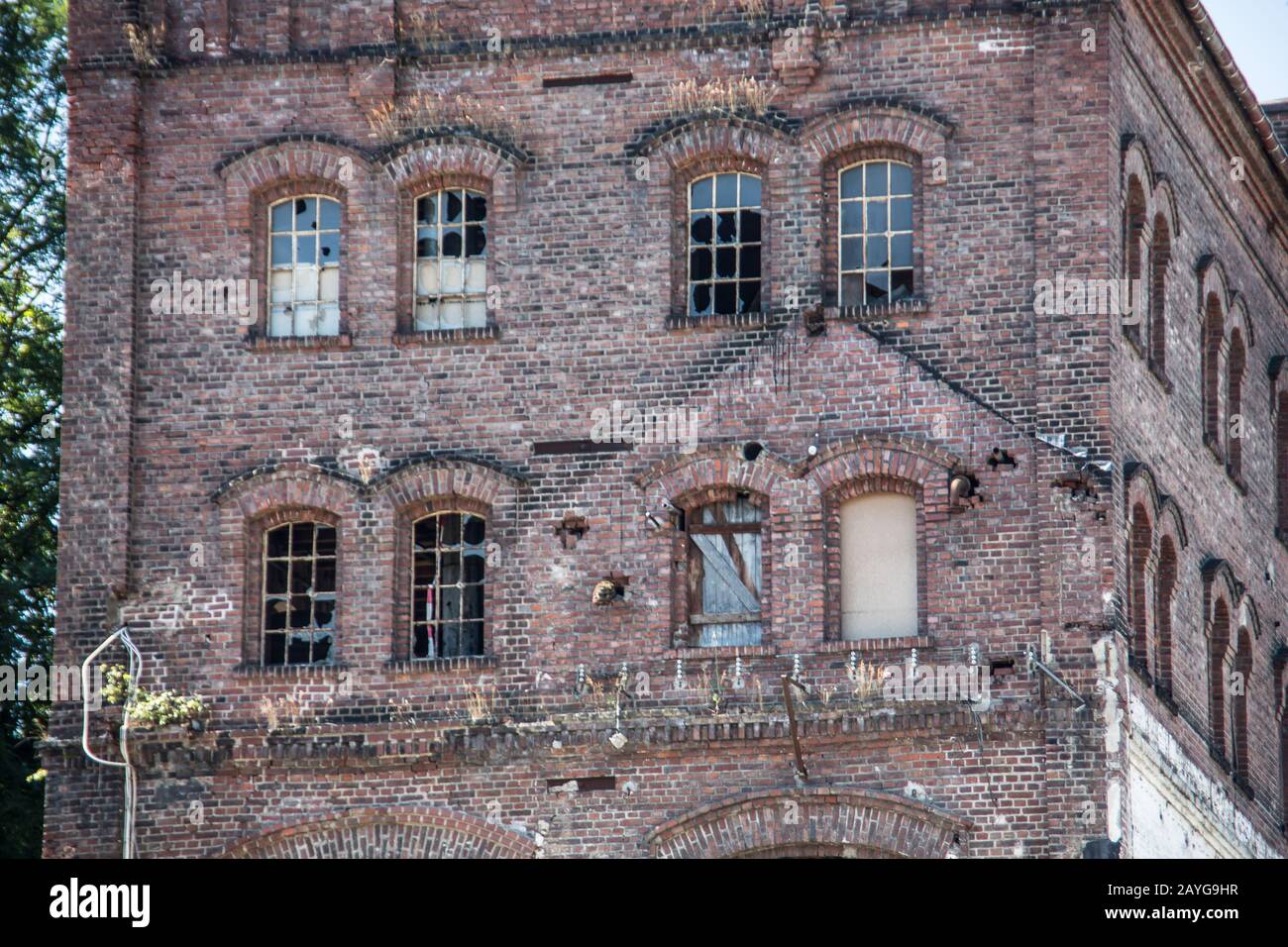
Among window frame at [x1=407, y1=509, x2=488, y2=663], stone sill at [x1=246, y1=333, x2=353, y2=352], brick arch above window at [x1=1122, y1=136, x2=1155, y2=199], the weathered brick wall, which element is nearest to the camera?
window frame at [x1=407, y1=509, x2=488, y2=663]

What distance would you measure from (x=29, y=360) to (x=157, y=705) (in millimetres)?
8189

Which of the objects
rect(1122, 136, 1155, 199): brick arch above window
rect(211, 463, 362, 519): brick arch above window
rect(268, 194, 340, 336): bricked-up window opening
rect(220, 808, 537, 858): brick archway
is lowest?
rect(220, 808, 537, 858): brick archway

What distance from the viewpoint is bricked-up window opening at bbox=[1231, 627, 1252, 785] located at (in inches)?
1544

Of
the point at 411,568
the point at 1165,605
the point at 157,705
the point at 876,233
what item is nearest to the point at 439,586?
the point at 411,568

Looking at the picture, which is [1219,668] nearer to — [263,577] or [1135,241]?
[1135,241]

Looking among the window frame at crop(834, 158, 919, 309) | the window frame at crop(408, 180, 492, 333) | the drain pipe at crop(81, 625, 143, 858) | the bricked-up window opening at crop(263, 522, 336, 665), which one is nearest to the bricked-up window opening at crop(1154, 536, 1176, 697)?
the window frame at crop(834, 158, 919, 309)

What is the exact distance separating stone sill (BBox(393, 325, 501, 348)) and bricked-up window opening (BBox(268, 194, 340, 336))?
0.79m

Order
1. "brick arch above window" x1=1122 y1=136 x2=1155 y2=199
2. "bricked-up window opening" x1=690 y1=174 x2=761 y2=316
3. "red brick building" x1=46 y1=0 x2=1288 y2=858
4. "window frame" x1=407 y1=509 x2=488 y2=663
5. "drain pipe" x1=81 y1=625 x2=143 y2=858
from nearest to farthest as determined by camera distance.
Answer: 1. "red brick building" x1=46 y1=0 x2=1288 y2=858
2. "drain pipe" x1=81 y1=625 x2=143 y2=858
3. "window frame" x1=407 y1=509 x2=488 y2=663
4. "bricked-up window opening" x1=690 y1=174 x2=761 y2=316
5. "brick arch above window" x1=1122 y1=136 x2=1155 y2=199

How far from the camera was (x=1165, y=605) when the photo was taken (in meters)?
36.3

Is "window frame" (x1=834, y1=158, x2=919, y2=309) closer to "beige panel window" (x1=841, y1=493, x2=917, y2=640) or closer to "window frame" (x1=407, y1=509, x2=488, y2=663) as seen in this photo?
"beige panel window" (x1=841, y1=493, x2=917, y2=640)

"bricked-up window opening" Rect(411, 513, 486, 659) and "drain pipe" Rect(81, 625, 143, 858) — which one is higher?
"bricked-up window opening" Rect(411, 513, 486, 659)

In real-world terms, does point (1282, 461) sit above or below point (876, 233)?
below

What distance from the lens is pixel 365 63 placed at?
35531 millimetres
